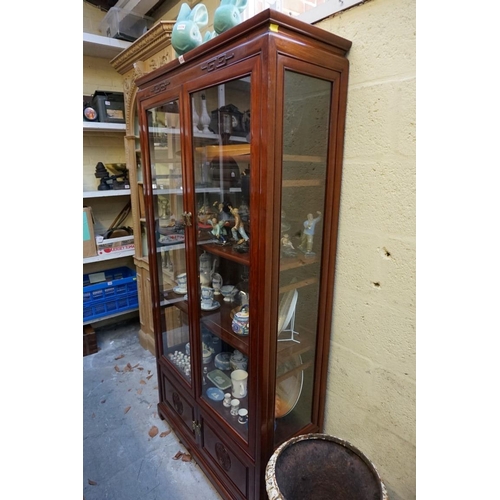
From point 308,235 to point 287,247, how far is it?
114mm

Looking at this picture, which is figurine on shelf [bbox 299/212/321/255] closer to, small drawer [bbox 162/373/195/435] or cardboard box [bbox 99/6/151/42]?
small drawer [bbox 162/373/195/435]

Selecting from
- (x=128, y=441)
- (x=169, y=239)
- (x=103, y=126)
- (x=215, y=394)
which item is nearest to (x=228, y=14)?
(x=169, y=239)

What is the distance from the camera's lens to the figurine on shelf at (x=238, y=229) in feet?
3.90

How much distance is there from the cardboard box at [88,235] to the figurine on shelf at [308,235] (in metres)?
2.02

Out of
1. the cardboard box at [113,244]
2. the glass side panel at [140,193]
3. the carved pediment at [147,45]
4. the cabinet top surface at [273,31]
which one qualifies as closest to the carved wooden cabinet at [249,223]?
the cabinet top surface at [273,31]

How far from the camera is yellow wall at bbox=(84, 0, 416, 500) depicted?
909 millimetres

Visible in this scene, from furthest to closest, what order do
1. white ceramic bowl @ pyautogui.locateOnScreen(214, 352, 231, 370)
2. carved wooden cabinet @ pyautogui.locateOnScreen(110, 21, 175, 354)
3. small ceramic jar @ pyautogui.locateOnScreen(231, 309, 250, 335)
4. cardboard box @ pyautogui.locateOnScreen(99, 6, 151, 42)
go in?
cardboard box @ pyautogui.locateOnScreen(99, 6, 151, 42), carved wooden cabinet @ pyautogui.locateOnScreen(110, 21, 175, 354), white ceramic bowl @ pyautogui.locateOnScreen(214, 352, 231, 370), small ceramic jar @ pyautogui.locateOnScreen(231, 309, 250, 335)

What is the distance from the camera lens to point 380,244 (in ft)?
3.35

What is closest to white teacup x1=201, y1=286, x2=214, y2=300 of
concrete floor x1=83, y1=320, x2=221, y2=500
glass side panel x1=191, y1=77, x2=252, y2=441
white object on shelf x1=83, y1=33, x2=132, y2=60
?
glass side panel x1=191, y1=77, x2=252, y2=441

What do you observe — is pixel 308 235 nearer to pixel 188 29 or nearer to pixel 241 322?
pixel 241 322

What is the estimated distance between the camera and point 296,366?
4.00 ft

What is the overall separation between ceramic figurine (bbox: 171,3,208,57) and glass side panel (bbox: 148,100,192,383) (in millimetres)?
330

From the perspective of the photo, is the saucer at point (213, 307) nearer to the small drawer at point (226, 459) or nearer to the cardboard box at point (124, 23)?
the small drawer at point (226, 459)
